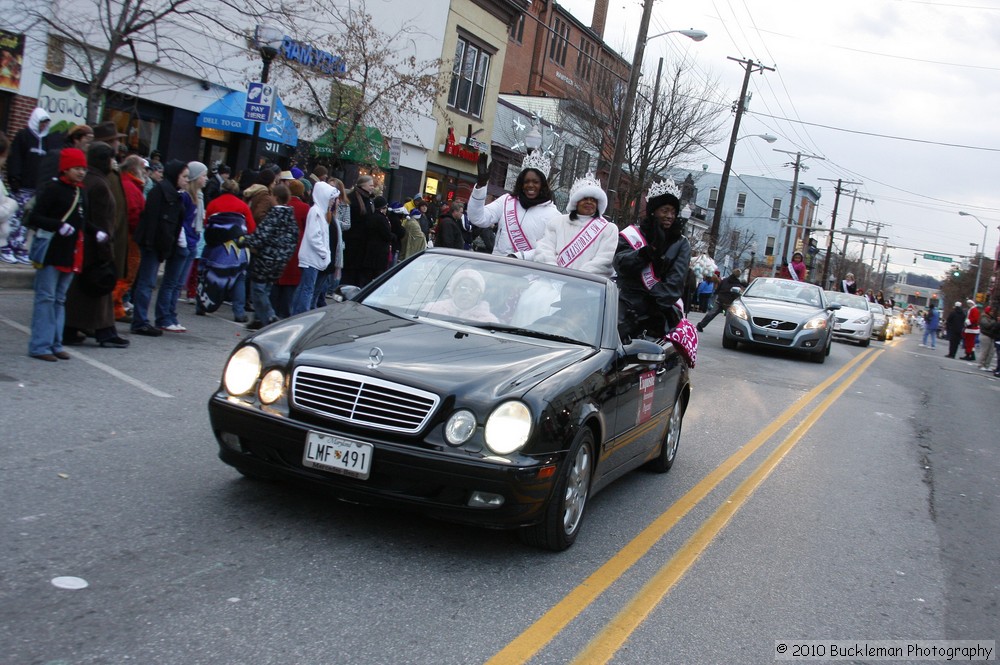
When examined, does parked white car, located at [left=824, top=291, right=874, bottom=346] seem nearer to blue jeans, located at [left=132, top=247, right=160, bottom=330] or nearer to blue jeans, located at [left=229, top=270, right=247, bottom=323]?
blue jeans, located at [left=229, top=270, right=247, bottom=323]

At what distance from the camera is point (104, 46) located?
56.1 feet

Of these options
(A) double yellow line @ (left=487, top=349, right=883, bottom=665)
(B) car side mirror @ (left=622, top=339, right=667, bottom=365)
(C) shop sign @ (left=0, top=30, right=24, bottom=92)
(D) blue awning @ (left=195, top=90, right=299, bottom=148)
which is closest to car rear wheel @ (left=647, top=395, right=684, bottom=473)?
(A) double yellow line @ (left=487, top=349, right=883, bottom=665)

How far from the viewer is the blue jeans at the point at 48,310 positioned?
24.6 ft

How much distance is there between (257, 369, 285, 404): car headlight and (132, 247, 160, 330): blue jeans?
17.9 feet

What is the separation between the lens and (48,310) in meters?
7.59

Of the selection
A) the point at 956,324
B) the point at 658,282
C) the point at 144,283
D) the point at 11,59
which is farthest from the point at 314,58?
the point at 956,324

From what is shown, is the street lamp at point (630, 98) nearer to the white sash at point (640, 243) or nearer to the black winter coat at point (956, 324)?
the black winter coat at point (956, 324)

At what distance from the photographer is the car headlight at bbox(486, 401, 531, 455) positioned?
430 centimetres

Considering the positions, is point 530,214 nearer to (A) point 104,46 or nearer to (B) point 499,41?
(A) point 104,46

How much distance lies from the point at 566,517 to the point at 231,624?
1901 millimetres

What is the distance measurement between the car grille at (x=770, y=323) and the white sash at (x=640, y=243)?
34.2 ft

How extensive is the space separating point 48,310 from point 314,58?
12.6 metres

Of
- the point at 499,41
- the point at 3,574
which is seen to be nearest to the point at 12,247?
the point at 3,574

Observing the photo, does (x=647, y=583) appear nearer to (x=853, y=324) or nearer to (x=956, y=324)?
(x=853, y=324)
